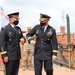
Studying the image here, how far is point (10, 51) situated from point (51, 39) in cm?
102

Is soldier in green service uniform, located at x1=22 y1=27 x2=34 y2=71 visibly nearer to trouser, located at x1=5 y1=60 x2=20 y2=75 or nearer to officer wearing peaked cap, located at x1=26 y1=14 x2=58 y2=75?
officer wearing peaked cap, located at x1=26 y1=14 x2=58 y2=75

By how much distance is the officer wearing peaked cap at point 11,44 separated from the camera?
7.54 metres

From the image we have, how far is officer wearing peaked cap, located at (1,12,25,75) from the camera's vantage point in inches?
297

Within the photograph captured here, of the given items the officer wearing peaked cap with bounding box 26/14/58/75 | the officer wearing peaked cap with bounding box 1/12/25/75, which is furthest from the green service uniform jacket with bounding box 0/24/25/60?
the officer wearing peaked cap with bounding box 26/14/58/75

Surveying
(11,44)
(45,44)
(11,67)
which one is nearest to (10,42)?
(11,44)

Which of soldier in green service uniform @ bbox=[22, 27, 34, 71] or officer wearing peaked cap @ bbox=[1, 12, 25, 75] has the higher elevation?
officer wearing peaked cap @ bbox=[1, 12, 25, 75]

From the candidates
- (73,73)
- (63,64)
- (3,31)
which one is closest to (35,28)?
(3,31)

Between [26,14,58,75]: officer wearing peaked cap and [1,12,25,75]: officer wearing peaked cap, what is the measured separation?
0.45m

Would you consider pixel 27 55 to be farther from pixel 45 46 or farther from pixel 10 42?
pixel 10 42

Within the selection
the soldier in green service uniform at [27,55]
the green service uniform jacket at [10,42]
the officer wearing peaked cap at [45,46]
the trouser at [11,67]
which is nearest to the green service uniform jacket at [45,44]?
the officer wearing peaked cap at [45,46]

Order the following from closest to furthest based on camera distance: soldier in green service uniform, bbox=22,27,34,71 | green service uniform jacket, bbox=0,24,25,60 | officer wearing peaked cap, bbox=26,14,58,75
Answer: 1. green service uniform jacket, bbox=0,24,25,60
2. officer wearing peaked cap, bbox=26,14,58,75
3. soldier in green service uniform, bbox=22,27,34,71

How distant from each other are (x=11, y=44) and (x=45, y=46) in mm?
810

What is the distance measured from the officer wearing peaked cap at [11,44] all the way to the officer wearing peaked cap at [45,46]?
45cm

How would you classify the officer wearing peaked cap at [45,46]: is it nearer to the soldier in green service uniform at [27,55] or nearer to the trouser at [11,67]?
the trouser at [11,67]
